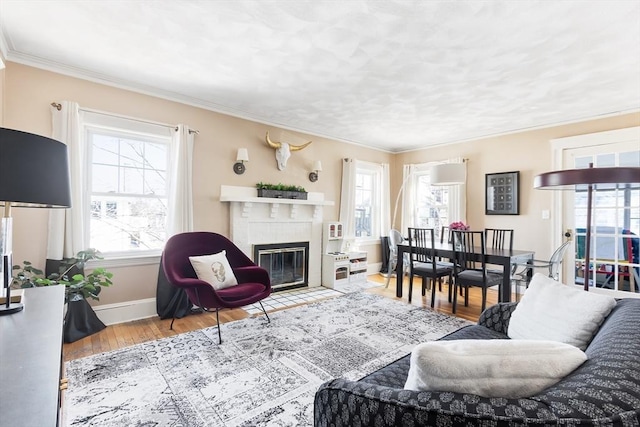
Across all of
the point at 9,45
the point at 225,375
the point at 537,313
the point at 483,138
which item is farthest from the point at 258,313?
the point at 483,138

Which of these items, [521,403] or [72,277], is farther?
[72,277]

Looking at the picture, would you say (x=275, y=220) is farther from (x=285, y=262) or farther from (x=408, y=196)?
(x=408, y=196)

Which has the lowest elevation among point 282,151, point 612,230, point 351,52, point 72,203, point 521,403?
point 521,403

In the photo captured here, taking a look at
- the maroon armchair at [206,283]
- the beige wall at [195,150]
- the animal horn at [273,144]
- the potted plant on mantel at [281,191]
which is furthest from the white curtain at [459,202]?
the maroon armchair at [206,283]

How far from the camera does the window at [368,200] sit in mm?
5730

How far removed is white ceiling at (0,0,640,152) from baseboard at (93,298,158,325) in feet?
7.47

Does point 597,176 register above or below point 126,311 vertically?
above

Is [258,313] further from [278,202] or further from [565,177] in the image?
[565,177]

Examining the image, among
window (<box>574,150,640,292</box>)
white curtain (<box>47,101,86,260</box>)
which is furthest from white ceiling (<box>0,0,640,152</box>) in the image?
window (<box>574,150,640,292</box>)

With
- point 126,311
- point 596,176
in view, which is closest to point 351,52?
point 596,176

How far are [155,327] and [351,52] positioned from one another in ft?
10.3

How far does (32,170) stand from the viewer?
1.11m

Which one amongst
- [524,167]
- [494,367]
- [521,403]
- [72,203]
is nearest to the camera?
[521,403]

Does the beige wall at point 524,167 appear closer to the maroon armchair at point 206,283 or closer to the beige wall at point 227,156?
the beige wall at point 227,156
